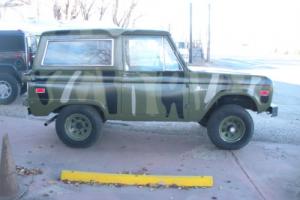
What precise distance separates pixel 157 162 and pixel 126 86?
1.26 m

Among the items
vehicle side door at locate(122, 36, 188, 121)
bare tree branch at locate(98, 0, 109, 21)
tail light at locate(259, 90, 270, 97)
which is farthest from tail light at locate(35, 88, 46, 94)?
bare tree branch at locate(98, 0, 109, 21)

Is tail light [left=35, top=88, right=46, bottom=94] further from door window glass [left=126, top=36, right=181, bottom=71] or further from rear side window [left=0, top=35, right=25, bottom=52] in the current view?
rear side window [left=0, top=35, right=25, bottom=52]

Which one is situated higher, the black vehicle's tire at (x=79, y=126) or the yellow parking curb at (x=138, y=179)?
the black vehicle's tire at (x=79, y=126)

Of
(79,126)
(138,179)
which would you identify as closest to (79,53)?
(79,126)

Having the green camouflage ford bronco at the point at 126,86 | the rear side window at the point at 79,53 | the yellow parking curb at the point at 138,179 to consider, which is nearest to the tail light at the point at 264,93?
the green camouflage ford bronco at the point at 126,86

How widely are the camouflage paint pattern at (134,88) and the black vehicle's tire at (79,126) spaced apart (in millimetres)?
131

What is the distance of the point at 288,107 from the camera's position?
12.8m

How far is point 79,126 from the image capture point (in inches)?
294

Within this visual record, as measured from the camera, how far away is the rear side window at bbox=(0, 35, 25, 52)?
39.1 feet

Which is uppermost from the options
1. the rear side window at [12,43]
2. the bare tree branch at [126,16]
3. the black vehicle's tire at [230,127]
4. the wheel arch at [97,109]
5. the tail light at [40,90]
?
the bare tree branch at [126,16]

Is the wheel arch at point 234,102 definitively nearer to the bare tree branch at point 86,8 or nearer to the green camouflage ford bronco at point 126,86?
the green camouflage ford bronco at point 126,86

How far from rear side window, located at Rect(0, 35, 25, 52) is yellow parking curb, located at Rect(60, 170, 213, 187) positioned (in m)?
6.62

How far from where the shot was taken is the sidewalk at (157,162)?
5.71m

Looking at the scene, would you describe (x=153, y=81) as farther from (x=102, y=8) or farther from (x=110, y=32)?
(x=102, y=8)
